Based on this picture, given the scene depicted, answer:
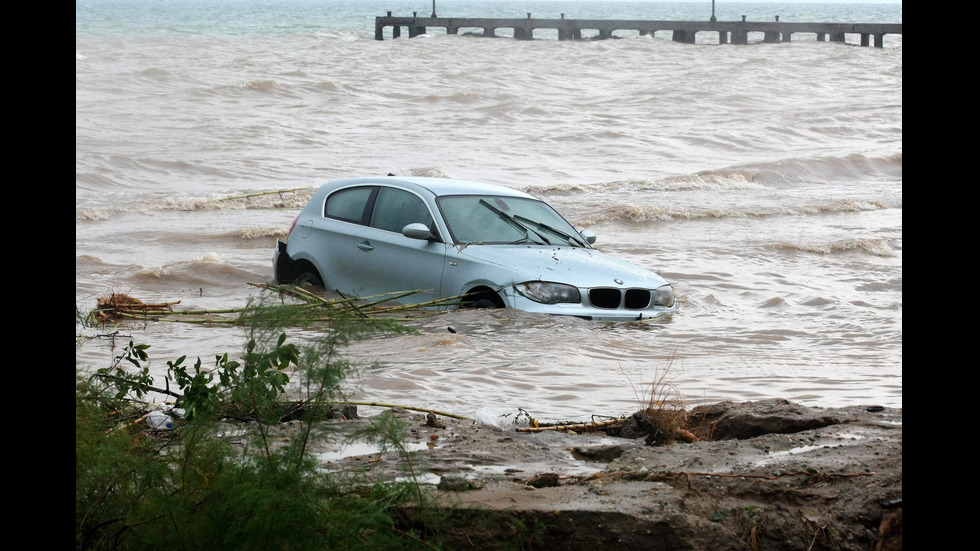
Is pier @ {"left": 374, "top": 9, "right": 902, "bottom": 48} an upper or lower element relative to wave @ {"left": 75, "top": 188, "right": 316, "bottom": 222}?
upper

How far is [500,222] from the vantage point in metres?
9.62

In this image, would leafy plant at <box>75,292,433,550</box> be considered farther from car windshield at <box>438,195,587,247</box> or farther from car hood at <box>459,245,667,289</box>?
car windshield at <box>438,195,587,247</box>

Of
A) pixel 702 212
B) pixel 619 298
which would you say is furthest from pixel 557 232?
pixel 702 212

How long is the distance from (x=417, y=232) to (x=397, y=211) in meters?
0.77

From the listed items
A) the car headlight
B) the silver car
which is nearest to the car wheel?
the silver car

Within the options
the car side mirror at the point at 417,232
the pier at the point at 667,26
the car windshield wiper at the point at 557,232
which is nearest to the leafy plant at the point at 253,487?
the car side mirror at the point at 417,232

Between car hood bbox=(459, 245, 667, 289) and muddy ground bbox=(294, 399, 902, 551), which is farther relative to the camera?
car hood bbox=(459, 245, 667, 289)

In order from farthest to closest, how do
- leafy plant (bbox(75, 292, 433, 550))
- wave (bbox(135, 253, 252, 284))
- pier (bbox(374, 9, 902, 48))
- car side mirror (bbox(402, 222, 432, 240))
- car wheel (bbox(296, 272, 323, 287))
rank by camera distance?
1. pier (bbox(374, 9, 902, 48))
2. wave (bbox(135, 253, 252, 284))
3. car wheel (bbox(296, 272, 323, 287))
4. car side mirror (bbox(402, 222, 432, 240))
5. leafy plant (bbox(75, 292, 433, 550))

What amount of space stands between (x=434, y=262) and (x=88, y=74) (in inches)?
1657

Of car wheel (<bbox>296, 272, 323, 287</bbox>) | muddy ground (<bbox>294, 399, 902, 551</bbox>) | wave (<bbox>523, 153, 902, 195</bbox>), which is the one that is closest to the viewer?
muddy ground (<bbox>294, 399, 902, 551</bbox>)

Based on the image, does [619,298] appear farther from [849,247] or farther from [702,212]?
[702,212]

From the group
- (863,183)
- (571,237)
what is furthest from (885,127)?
(571,237)

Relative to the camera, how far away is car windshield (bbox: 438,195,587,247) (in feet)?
30.8

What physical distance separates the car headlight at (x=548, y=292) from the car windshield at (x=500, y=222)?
2.39 ft
